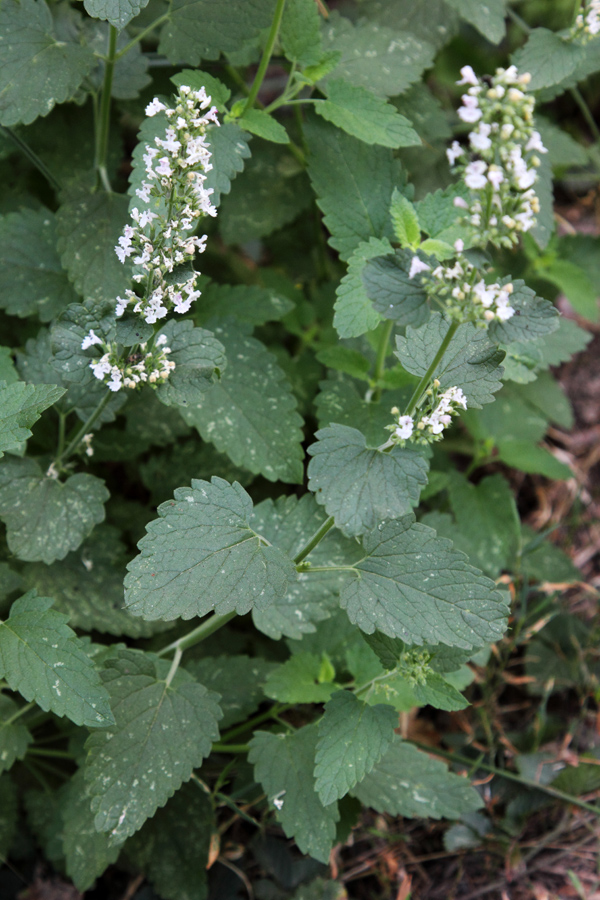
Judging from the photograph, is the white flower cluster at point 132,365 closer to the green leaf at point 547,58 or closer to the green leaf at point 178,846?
the green leaf at point 178,846

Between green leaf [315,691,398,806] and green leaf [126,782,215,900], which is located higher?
green leaf [315,691,398,806]

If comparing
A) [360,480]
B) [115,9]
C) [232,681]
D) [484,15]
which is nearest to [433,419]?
[360,480]

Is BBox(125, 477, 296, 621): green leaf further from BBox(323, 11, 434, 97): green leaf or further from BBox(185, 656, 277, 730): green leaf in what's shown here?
BBox(323, 11, 434, 97): green leaf

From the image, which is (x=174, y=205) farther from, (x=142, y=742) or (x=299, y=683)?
(x=299, y=683)

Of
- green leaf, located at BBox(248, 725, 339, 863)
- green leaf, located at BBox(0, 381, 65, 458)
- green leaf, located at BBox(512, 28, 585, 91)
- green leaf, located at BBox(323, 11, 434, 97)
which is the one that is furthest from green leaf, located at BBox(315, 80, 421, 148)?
green leaf, located at BBox(248, 725, 339, 863)

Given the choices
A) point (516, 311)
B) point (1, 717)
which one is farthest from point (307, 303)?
point (1, 717)
